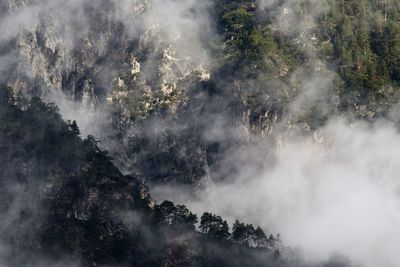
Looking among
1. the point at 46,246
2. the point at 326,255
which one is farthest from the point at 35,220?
the point at 326,255

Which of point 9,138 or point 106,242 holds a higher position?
point 9,138

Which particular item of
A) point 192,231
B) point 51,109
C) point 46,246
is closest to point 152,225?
point 192,231

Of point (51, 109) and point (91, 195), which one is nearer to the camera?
point (91, 195)

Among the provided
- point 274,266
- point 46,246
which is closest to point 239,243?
point 274,266

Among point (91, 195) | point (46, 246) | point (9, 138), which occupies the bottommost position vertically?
point (46, 246)

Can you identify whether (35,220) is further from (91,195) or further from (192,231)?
(192,231)

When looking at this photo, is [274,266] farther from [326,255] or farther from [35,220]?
[35,220]

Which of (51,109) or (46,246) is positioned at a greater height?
(51,109)
